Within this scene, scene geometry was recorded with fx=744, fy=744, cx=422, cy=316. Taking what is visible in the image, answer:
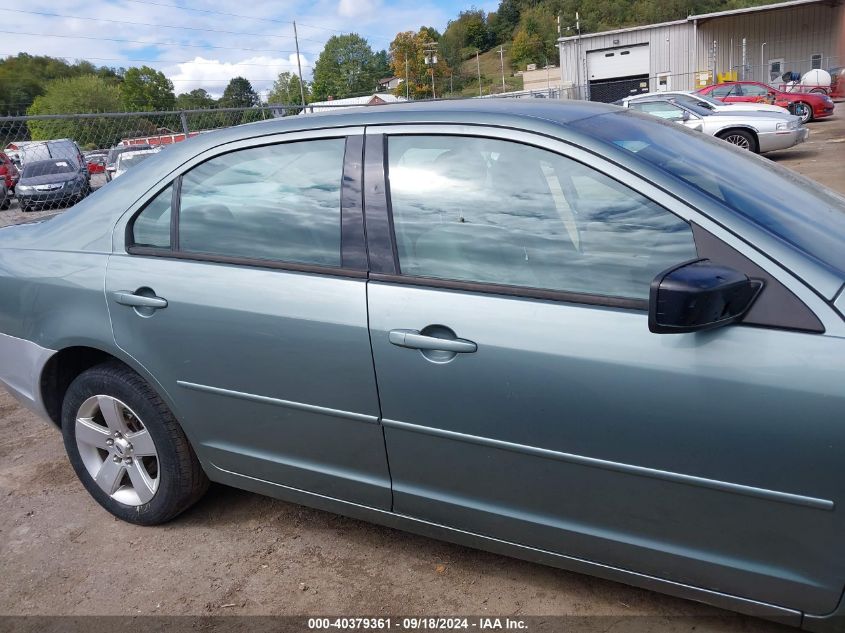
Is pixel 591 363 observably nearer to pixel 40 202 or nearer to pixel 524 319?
pixel 524 319

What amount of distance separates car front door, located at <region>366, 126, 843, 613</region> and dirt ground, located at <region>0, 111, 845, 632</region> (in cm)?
33

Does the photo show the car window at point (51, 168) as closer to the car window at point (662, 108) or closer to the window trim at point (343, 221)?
the car window at point (662, 108)

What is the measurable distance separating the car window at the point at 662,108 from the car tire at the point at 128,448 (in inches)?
571

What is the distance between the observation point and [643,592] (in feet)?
8.11

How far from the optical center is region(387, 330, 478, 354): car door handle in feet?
7.11

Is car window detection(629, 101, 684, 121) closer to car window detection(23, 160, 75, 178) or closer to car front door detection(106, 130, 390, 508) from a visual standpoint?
car window detection(23, 160, 75, 178)

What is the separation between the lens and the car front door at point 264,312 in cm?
245

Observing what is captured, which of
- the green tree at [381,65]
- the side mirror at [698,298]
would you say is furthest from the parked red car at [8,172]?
the green tree at [381,65]

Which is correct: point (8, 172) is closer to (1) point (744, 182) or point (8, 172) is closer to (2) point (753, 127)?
(2) point (753, 127)

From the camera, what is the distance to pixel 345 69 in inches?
4377

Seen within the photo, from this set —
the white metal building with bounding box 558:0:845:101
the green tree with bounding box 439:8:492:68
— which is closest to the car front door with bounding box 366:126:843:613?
the white metal building with bounding box 558:0:845:101

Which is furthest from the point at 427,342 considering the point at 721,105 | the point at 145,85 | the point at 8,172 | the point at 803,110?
the point at 145,85

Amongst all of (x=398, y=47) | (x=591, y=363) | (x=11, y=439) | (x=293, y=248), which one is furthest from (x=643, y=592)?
(x=398, y=47)

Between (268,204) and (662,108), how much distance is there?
15.0 metres
